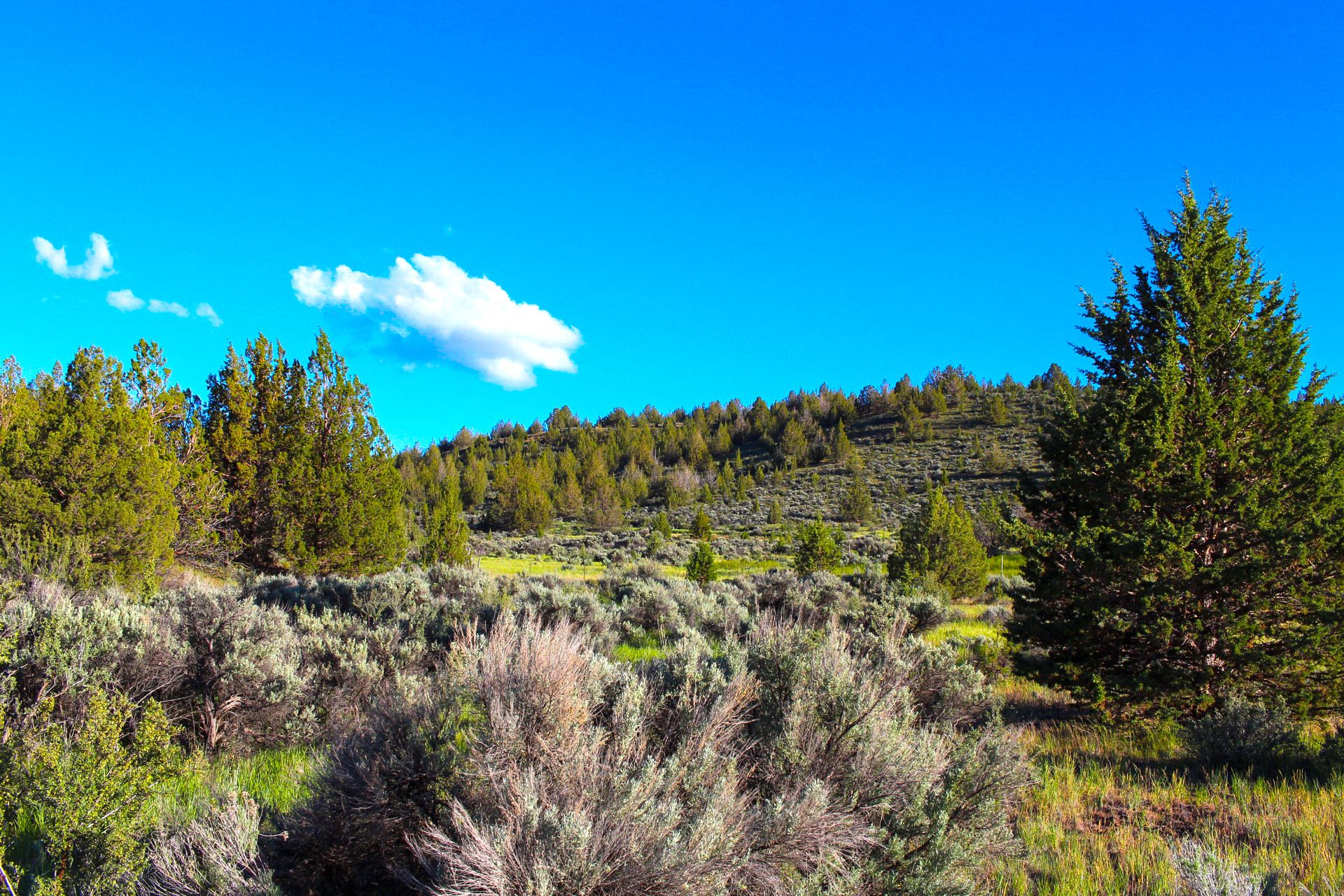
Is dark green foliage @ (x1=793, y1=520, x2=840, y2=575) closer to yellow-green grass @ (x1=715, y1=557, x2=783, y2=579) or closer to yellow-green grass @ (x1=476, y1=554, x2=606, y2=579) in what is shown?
yellow-green grass @ (x1=715, y1=557, x2=783, y2=579)

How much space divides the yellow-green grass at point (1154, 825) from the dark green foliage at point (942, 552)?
1528cm

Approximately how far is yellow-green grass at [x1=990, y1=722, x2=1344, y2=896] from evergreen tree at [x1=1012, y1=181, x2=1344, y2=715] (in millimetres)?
1452

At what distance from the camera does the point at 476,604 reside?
32.1ft

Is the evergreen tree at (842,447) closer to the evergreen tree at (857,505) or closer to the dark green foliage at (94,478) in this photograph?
the evergreen tree at (857,505)

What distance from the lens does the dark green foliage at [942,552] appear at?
20.8m

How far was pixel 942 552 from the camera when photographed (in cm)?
2122

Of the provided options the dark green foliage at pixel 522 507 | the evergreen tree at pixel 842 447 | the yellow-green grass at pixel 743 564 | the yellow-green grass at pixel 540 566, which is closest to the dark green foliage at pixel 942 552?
the yellow-green grass at pixel 743 564

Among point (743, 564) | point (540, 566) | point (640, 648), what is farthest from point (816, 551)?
point (540, 566)

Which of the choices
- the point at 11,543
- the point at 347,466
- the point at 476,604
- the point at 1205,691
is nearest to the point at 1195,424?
the point at 1205,691

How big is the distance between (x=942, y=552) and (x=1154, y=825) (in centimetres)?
1835

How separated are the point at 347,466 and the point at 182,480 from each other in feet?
12.7

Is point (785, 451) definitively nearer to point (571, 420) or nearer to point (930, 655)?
point (571, 420)

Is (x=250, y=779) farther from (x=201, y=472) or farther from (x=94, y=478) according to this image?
(x=201, y=472)

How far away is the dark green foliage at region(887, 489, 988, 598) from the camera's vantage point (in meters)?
20.8
